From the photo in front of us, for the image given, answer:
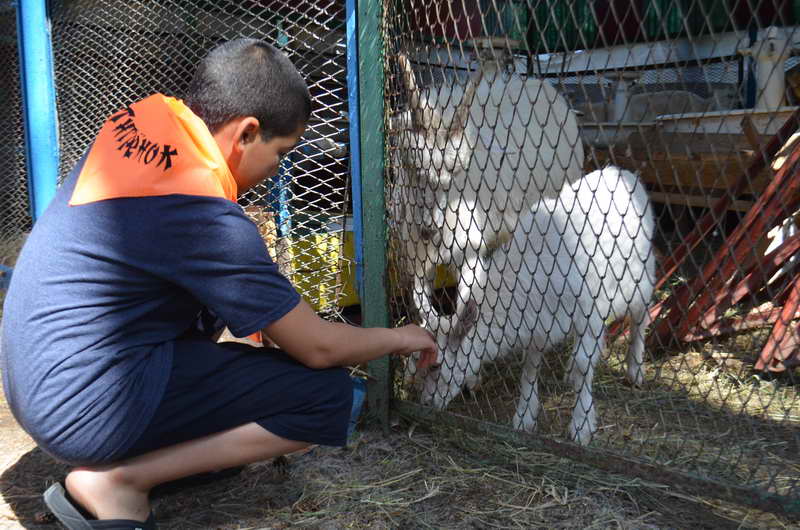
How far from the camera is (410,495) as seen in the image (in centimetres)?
232

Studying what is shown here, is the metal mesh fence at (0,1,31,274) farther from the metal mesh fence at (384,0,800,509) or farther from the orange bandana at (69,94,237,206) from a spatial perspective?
the orange bandana at (69,94,237,206)

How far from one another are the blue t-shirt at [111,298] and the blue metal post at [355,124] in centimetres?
98

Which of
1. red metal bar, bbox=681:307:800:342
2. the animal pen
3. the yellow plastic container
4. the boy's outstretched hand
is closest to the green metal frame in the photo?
the animal pen

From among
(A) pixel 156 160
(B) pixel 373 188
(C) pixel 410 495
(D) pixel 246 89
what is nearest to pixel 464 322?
(B) pixel 373 188

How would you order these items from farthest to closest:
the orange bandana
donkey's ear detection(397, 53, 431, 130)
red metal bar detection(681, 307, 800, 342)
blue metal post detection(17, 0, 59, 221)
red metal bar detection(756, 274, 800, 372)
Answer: blue metal post detection(17, 0, 59, 221) → red metal bar detection(681, 307, 800, 342) → red metal bar detection(756, 274, 800, 372) → donkey's ear detection(397, 53, 431, 130) → the orange bandana

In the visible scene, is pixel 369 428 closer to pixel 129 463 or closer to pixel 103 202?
pixel 129 463

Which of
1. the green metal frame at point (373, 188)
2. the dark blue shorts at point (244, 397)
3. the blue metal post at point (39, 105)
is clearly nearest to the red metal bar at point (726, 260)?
the green metal frame at point (373, 188)

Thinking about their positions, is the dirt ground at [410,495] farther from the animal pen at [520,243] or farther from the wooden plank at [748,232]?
the wooden plank at [748,232]

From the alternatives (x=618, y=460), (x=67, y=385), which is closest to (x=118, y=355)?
(x=67, y=385)

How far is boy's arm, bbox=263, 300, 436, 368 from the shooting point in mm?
1814

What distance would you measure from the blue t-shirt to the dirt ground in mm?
569

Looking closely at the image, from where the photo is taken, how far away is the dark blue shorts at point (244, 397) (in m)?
1.83

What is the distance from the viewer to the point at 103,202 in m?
1.69

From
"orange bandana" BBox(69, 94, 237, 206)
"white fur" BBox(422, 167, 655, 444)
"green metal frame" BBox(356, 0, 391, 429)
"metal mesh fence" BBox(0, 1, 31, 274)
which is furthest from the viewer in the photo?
"metal mesh fence" BBox(0, 1, 31, 274)
